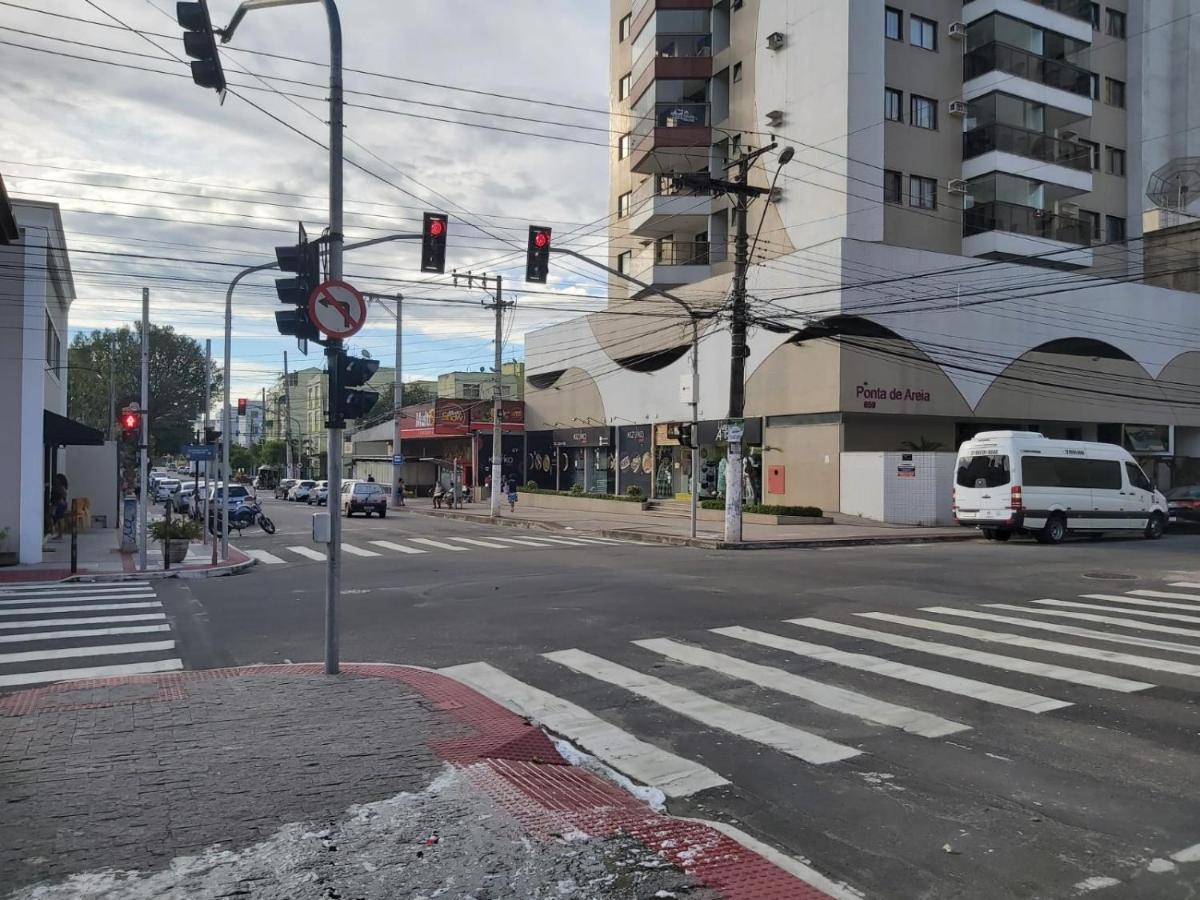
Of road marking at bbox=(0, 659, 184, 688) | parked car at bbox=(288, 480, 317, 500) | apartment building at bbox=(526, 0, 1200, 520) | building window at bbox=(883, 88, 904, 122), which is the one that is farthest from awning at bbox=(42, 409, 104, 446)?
parked car at bbox=(288, 480, 317, 500)

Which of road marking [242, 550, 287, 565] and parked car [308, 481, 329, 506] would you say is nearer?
road marking [242, 550, 287, 565]

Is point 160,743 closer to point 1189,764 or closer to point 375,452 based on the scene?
point 1189,764

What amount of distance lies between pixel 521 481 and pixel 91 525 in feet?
92.6

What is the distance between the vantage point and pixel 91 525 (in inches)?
1271

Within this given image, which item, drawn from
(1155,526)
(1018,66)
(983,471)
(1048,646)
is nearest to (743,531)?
(983,471)

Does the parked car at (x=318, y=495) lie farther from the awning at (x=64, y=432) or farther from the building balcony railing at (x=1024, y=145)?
the building balcony railing at (x=1024, y=145)

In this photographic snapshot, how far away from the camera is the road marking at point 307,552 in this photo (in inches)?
851

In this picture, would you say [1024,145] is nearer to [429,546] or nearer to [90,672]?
[429,546]

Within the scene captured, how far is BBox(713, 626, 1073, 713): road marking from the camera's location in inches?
288

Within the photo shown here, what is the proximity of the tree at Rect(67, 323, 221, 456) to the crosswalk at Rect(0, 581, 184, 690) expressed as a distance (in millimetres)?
57886

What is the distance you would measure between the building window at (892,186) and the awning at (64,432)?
28335 millimetres

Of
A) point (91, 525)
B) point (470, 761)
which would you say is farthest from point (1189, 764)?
point (91, 525)

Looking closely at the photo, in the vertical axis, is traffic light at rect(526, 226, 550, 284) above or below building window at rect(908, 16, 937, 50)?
below

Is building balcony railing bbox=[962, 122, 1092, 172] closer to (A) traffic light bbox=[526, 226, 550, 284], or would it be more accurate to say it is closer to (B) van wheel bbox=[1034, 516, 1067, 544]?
(B) van wheel bbox=[1034, 516, 1067, 544]
